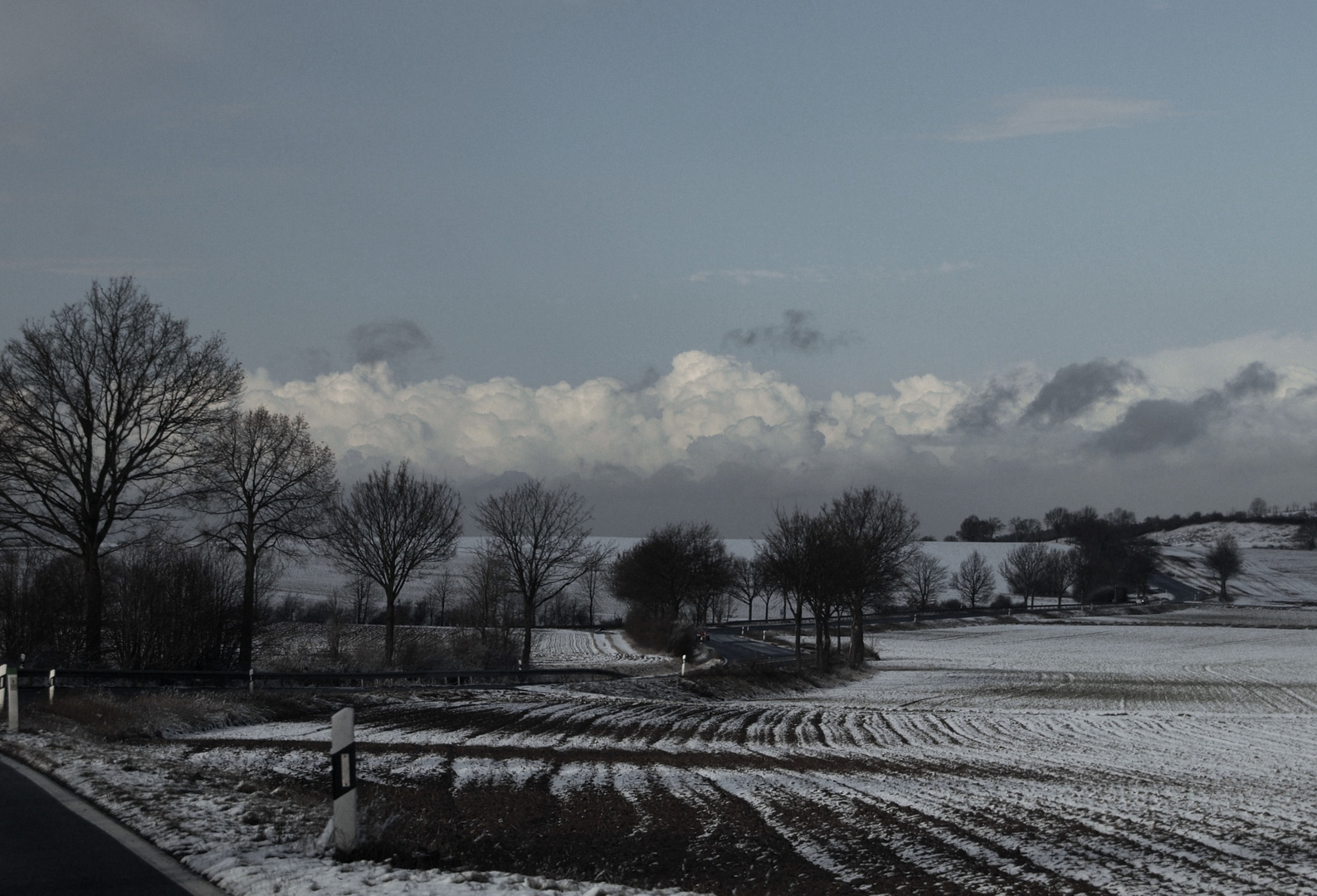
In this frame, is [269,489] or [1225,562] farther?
[1225,562]

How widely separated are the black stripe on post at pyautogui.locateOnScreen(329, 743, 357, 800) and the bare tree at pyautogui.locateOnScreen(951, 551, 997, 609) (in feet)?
436

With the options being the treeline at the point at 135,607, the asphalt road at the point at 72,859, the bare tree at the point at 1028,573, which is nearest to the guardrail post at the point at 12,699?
the asphalt road at the point at 72,859

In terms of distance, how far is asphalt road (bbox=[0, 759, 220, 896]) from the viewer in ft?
20.6

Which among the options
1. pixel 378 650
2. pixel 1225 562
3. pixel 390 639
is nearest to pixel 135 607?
pixel 390 639

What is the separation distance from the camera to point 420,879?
255 inches

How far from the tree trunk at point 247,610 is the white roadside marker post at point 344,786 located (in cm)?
2810

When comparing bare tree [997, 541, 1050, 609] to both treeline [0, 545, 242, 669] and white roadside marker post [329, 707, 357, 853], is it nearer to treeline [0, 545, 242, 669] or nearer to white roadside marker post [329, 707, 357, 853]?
treeline [0, 545, 242, 669]

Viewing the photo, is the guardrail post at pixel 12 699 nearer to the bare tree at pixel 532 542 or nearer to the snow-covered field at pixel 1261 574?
the bare tree at pixel 532 542

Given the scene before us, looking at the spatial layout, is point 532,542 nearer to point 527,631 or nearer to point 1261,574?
point 527,631

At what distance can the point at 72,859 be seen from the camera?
23.3ft

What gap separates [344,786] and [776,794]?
5807 mm

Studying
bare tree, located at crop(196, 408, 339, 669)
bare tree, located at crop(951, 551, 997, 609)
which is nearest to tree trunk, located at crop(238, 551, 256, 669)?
bare tree, located at crop(196, 408, 339, 669)

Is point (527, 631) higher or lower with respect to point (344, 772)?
lower

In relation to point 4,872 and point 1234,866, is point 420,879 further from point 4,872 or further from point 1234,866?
point 1234,866
